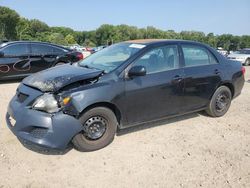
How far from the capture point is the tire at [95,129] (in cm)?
399

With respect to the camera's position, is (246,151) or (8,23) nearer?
(246,151)

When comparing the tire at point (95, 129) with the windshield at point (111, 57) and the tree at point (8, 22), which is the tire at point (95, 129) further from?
the tree at point (8, 22)

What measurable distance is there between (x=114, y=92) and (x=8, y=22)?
78685 millimetres

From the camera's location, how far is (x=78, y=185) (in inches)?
131

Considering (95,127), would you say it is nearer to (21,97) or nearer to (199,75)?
(21,97)

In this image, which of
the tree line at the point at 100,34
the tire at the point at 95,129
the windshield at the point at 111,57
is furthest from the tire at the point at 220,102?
the tree line at the point at 100,34

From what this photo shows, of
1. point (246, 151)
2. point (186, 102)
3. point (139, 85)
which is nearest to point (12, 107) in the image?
point (139, 85)

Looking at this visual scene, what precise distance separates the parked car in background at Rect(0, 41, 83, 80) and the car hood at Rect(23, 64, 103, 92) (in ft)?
16.0

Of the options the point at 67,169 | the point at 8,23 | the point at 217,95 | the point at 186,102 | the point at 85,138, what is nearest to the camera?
the point at 67,169

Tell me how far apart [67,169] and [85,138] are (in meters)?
0.56

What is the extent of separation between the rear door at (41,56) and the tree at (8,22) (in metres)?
70.6

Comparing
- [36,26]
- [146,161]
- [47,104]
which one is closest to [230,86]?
[146,161]

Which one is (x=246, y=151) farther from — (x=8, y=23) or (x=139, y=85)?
(x=8, y=23)

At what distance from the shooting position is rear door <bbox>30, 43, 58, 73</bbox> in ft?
30.4
